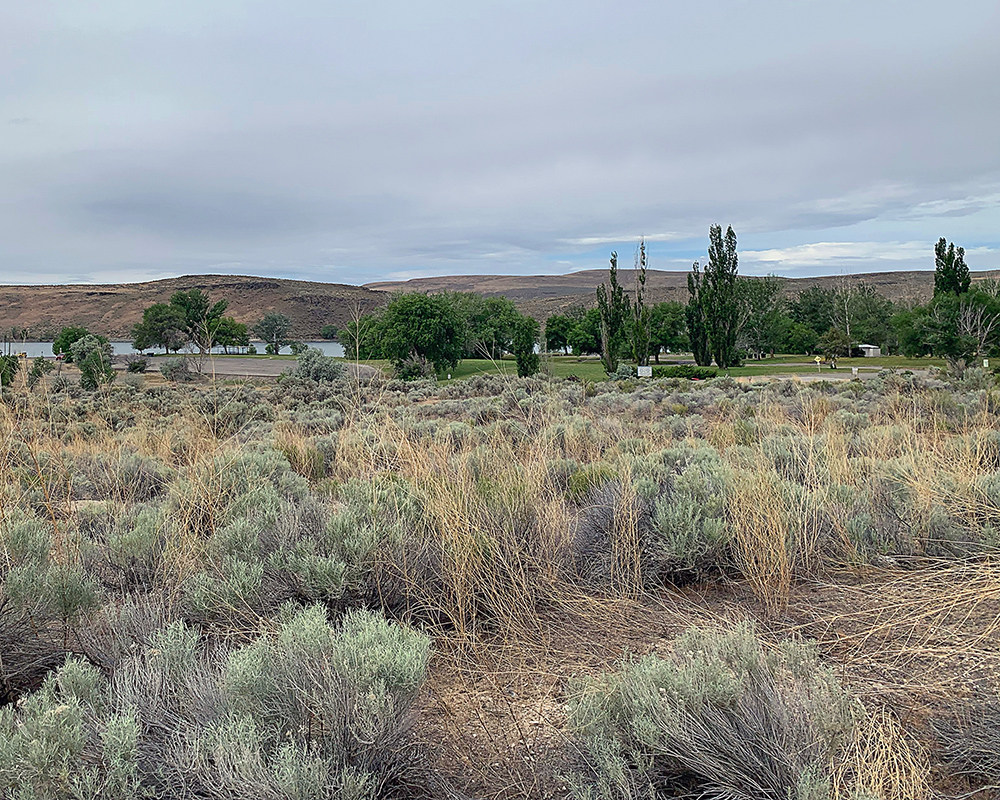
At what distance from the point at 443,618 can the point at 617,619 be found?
3.02 feet

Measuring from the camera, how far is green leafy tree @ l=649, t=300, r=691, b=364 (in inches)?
2411

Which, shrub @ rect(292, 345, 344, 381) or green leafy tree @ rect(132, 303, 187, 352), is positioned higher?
green leafy tree @ rect(132, 303, 187, 352)

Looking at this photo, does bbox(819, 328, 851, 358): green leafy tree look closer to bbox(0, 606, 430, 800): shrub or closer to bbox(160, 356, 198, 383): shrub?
bbox(160, 356, 198, 383): shrub

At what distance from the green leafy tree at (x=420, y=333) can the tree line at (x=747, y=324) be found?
19.1 ft

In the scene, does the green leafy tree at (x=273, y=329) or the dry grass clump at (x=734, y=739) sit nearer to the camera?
the dry grass clump at (x=734, y=739)

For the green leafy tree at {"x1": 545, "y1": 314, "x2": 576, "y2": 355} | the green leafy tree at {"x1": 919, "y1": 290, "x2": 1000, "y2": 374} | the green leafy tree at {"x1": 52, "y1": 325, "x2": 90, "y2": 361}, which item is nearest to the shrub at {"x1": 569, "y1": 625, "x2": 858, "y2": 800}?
the green leafy tree at {"x1": 919, "y1": 290, "x2": 1000, "y2": 374}

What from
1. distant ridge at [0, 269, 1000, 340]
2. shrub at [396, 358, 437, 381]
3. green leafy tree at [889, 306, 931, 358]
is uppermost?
distant ridge at [0, 269, 1000, 340]

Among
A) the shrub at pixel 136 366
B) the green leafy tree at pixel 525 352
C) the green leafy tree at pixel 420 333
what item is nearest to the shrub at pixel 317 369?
the green leafy tree at pixel 420 333

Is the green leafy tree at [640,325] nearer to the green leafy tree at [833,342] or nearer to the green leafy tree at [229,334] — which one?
the green leafy tree at [833,342]

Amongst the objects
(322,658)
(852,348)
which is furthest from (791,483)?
(852,348)

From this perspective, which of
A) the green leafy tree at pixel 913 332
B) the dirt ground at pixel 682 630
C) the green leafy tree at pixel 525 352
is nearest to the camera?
the dirt ground at pixel 682 630

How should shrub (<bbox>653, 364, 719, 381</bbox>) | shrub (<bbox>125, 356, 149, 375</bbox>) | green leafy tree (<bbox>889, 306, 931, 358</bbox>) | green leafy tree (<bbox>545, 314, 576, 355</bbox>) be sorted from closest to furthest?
shrub (<bbox>653, 364, 719, 381</bbox>)
shrub (<bbox>125, 356, 149, 375</bbox>)
green leafy tree (<bbox>889, 306, 931, 358</bbox>)
green leafy tree (<bbox>545, 314, 576, 355</bbox>)

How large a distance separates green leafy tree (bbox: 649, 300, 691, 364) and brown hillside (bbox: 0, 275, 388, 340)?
4528cm

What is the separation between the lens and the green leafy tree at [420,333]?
121 feet
